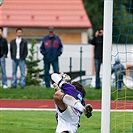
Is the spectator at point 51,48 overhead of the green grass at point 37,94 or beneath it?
overhead

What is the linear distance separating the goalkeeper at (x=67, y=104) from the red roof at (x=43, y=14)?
37.0 m

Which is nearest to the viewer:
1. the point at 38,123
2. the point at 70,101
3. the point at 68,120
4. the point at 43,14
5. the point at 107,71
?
the point at 70,101

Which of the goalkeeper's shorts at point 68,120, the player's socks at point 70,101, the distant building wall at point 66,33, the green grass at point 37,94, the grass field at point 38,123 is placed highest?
the player's socks at point 70,101

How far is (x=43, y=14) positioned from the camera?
4834 centimetres

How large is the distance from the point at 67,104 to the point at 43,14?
3967 centimetres

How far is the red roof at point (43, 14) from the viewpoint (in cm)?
4712

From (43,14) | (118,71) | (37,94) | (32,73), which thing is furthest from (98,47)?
(43,14)

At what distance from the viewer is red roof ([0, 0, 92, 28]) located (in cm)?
4712

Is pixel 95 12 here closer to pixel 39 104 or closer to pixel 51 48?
pixel 51 48

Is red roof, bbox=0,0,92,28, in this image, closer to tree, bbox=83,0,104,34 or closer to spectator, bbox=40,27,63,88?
tree, bbox=83,0,104,34

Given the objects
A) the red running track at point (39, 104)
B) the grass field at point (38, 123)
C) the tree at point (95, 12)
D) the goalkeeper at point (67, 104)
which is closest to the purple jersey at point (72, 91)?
the goalkeeper at point (67, 104)

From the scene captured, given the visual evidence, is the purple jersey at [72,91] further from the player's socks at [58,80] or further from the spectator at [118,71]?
the spectator at [118,71]

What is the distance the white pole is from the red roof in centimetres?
3598

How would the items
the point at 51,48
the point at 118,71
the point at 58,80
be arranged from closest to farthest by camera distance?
1. the point at 58,80
2. the point at 51,48
3. the point at 118,71
